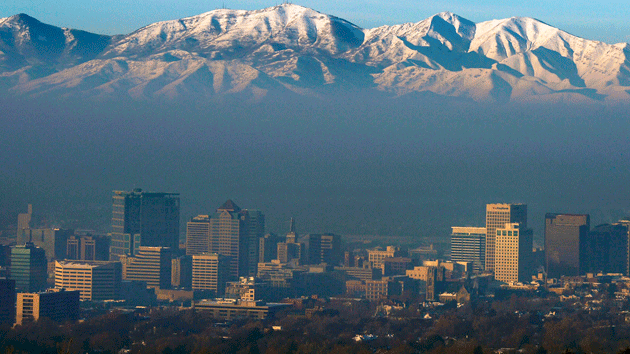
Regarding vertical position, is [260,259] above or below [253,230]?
below

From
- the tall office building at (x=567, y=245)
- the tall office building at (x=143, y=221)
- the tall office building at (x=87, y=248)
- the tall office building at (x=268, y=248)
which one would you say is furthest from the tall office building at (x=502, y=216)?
the tall office building at (x=87, y=248)

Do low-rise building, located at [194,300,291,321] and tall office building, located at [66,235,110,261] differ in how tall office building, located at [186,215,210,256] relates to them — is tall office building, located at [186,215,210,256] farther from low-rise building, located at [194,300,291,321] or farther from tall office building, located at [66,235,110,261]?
low-rise building, located at [194,300,291,321]

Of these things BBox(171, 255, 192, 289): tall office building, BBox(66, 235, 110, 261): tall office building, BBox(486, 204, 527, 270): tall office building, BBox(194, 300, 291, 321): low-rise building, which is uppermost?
BBox(486, 204, 527, 270): tall office building

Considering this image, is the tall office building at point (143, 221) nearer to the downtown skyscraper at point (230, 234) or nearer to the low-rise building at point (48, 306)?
the downtown skyscraper at point (230, 234)

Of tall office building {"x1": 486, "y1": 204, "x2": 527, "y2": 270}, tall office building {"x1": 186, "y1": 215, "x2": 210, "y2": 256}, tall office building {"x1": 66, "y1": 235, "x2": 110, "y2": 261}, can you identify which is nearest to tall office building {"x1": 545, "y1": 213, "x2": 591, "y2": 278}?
tall office building {"x1": 486, "y1": 204, "x2": 527, "y2": 270}

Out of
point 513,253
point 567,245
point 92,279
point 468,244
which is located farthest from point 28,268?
point 567,245

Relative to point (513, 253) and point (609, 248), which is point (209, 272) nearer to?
point (513, 253)

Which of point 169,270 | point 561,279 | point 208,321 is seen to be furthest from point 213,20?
point 208,321
